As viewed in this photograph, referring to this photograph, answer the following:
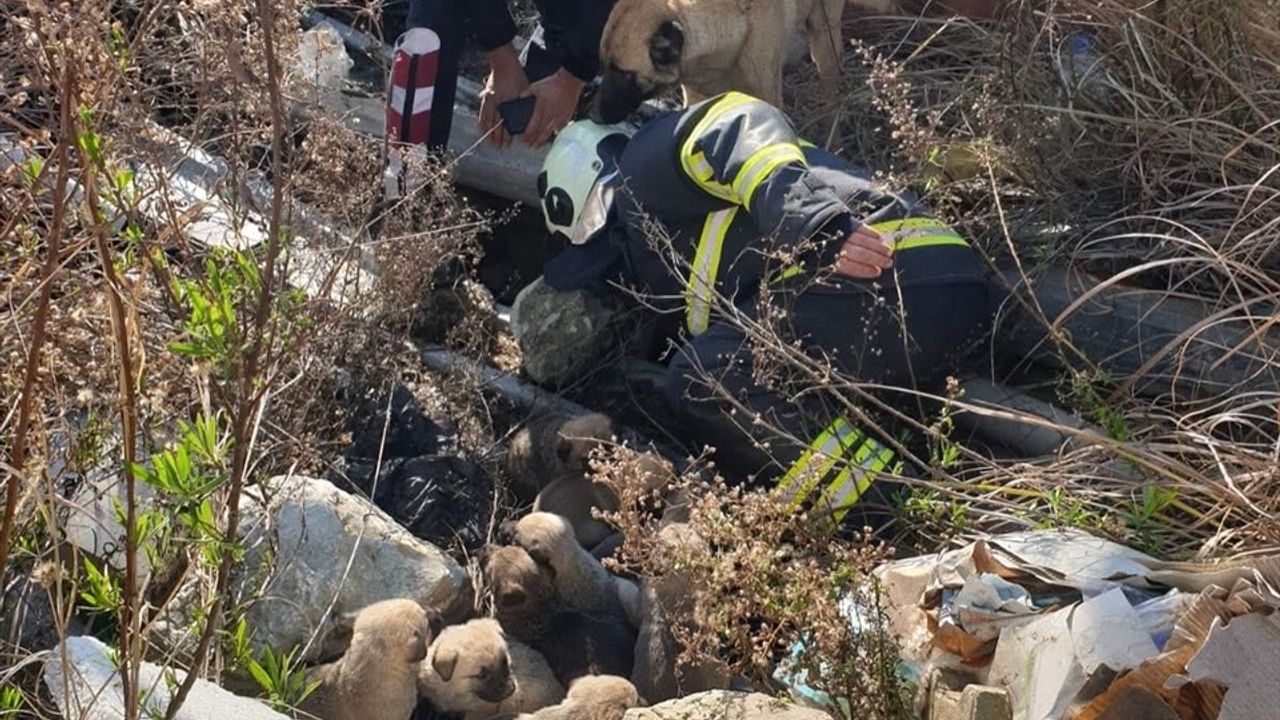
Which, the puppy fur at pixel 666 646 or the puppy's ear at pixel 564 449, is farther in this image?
the puppy's ear at pixel 564 449

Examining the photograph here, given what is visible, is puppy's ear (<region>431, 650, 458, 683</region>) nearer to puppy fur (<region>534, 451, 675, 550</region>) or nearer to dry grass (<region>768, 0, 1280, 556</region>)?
puppy fur (<region>534, 451, 675, 550</region>)

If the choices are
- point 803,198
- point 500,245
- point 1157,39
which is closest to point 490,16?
point 500,245

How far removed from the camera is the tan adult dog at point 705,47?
6.39m

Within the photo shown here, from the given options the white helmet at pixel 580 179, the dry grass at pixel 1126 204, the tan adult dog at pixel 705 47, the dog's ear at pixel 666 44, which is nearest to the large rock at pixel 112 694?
the dry grass at pixel 1126 204

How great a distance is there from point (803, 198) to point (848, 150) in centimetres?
154

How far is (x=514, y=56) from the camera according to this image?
6758 millimetres

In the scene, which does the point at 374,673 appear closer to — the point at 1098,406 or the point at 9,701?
the point at 9,701

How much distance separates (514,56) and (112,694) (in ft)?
13.3

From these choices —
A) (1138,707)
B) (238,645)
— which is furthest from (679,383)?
(238,645)

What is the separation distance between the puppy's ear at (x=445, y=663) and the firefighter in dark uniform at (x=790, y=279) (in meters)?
1.00

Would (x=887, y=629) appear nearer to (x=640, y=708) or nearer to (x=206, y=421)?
(x=640, y=708)

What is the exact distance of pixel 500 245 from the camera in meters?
6.63

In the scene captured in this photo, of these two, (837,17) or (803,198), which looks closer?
(803,198)

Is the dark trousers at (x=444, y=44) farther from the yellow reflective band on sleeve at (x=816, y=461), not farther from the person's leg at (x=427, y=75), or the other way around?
the yellow reflective band on sleeve at (x=816, y=461)
